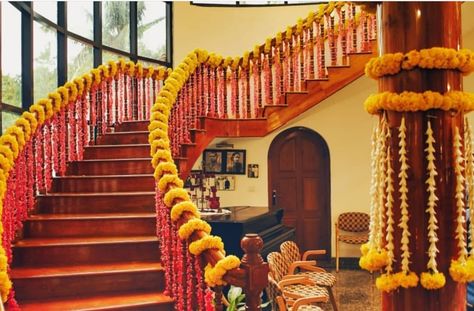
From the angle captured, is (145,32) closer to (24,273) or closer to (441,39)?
(24,273)

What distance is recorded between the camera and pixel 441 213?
1179 mm

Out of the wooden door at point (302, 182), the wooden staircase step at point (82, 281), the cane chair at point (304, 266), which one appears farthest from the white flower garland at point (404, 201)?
the wooden door at point (302, 182)

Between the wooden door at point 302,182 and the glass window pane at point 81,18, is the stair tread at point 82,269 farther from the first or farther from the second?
the wooden door at point 302,182

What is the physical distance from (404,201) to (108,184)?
4.13 meters

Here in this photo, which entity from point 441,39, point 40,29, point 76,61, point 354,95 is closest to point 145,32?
point 76,61

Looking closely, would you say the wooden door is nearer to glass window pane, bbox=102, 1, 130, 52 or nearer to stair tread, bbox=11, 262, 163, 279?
glass window pane, bbox=102, 1, 130, 52

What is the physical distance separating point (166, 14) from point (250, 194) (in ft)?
12.5

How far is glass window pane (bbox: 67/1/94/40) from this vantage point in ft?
21.4

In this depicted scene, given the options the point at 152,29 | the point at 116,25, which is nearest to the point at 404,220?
the point at 116,25

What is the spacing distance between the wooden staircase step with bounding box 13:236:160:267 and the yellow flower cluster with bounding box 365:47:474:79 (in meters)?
3.05

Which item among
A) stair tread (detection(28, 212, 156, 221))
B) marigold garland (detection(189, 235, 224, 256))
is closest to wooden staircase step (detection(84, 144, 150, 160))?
stair tread (detection(28, 212, 156, 221))

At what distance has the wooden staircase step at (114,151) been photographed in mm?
5512

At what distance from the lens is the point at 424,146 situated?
1194mm

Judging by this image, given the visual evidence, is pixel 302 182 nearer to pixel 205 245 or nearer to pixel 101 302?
pixel 101 302
